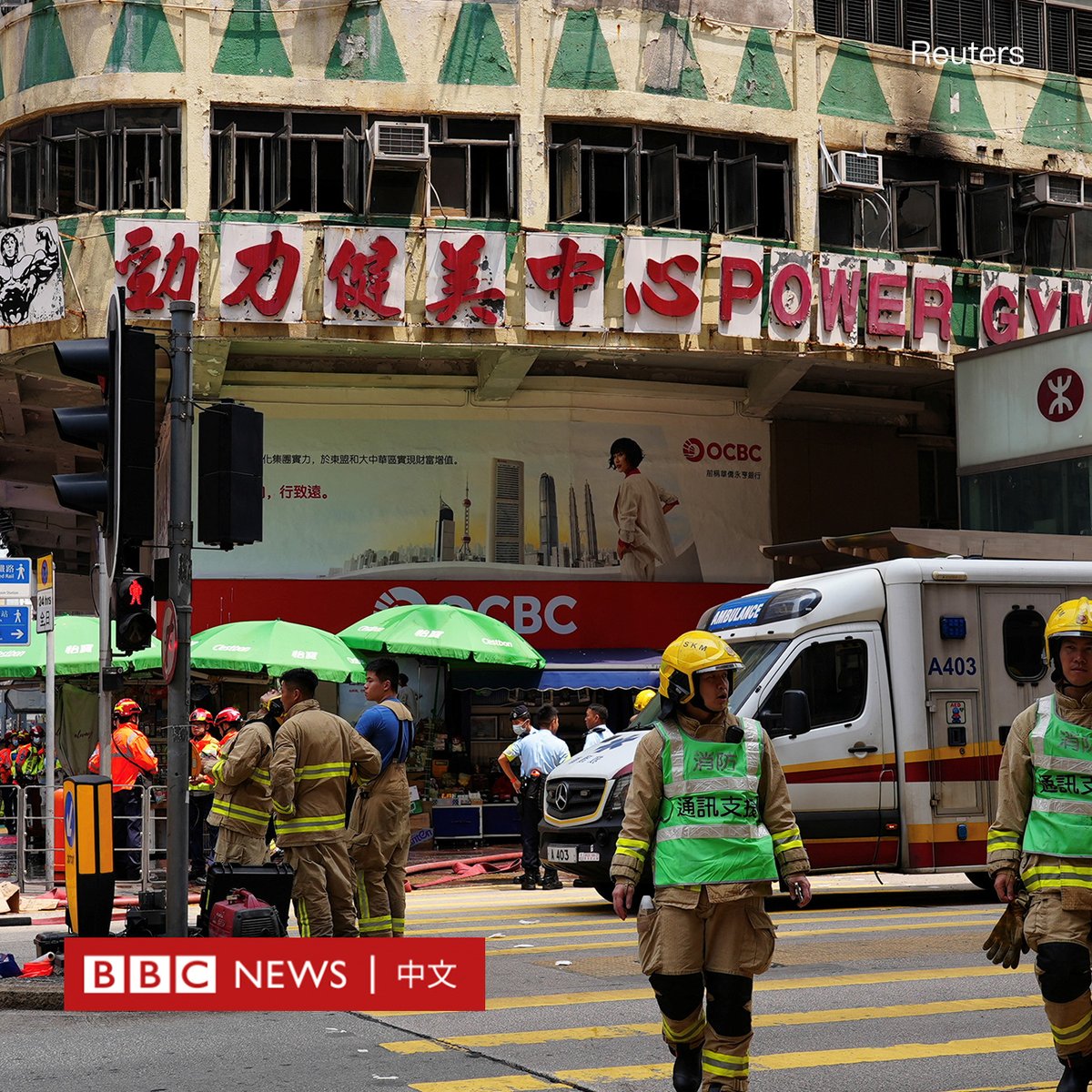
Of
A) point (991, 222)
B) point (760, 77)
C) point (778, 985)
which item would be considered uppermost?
point (760, 77)

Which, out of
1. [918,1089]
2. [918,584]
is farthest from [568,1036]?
[918,584]

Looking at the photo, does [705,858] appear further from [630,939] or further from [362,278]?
[362,278]

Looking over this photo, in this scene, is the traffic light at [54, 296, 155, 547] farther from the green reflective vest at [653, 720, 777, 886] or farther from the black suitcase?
the green reflective vest at [653, 720, 777, 886]

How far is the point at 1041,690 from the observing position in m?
14.3

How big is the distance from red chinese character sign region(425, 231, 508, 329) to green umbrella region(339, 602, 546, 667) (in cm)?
367

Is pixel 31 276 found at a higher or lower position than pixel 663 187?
lower

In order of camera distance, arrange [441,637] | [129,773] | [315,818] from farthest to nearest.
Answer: [441,637], [129,773], [315,818]

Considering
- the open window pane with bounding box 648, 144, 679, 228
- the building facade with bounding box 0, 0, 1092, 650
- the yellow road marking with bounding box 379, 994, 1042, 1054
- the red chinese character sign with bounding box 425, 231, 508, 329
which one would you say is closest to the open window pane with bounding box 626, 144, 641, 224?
the building facade with bounding box 0, 0, 1092, 650

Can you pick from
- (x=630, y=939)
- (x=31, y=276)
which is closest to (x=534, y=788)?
(x=630, y=939)

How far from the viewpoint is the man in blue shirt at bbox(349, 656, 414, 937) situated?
34.2 ft

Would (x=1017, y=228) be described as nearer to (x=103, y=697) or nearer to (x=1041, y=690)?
(x=1041, y=690)

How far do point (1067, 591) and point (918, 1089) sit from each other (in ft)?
27.3

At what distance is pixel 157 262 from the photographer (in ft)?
67.9

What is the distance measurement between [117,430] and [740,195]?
15.2 metres
